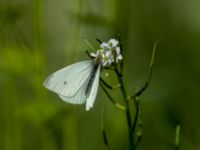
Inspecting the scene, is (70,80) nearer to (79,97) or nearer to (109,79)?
(79,97)

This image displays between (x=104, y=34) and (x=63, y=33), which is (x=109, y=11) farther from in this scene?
(x=63, y=33)

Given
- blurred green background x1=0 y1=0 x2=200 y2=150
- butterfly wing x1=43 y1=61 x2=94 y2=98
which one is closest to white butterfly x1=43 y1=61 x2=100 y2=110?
butterfly wing x1=43 y1=61 x2=94 y2=98

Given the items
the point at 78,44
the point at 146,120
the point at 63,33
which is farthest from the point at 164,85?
the point at 63,33

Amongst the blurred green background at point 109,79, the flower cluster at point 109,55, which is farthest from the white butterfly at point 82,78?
the blurred green background at point 109,79

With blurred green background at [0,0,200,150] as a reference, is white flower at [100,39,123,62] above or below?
above

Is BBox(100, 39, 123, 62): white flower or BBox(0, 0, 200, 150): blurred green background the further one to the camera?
BBox(0, 0, 200, 150): blurred green background

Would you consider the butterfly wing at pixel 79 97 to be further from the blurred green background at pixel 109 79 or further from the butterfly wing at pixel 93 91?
the blurred green background at pixel 109 79

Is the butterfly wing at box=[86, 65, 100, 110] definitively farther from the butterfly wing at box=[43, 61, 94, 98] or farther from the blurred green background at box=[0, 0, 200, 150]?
the blurred green background at box=[0, 0, 200, 150]

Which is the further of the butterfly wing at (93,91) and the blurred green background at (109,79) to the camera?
the blurred green background at (109,79)
